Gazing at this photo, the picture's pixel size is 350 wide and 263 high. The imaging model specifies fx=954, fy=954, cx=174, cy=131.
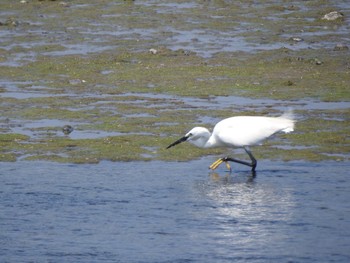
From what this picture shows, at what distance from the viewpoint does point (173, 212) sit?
47.0 feet

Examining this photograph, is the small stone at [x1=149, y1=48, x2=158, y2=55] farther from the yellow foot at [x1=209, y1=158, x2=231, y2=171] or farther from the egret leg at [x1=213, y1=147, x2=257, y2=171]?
the egret leg at [x1=213, y1=147, x2=257, y2=171]

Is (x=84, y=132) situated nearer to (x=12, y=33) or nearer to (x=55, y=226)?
(x=55, y=226)

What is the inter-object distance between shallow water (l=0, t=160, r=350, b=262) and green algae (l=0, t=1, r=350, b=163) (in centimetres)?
110

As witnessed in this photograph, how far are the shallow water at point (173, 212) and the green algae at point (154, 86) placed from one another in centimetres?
110

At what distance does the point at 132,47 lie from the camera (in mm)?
30609

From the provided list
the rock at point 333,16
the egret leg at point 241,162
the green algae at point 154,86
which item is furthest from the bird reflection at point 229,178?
the rock at point 333,16

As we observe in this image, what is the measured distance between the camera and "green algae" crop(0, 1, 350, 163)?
18578 millimetres

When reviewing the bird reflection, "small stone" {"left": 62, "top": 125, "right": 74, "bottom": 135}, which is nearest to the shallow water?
the bird reflection

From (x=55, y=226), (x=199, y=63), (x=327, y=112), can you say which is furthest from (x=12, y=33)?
(x=55, y=226)

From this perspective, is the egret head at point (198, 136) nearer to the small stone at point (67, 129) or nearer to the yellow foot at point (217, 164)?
the yellow foot at point (217, 164)

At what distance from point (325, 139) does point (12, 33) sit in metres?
17.6

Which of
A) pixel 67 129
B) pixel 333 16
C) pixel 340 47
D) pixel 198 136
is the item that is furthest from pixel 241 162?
pixel 333 16

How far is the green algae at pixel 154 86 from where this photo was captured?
1858cm

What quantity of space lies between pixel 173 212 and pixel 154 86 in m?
10.6
